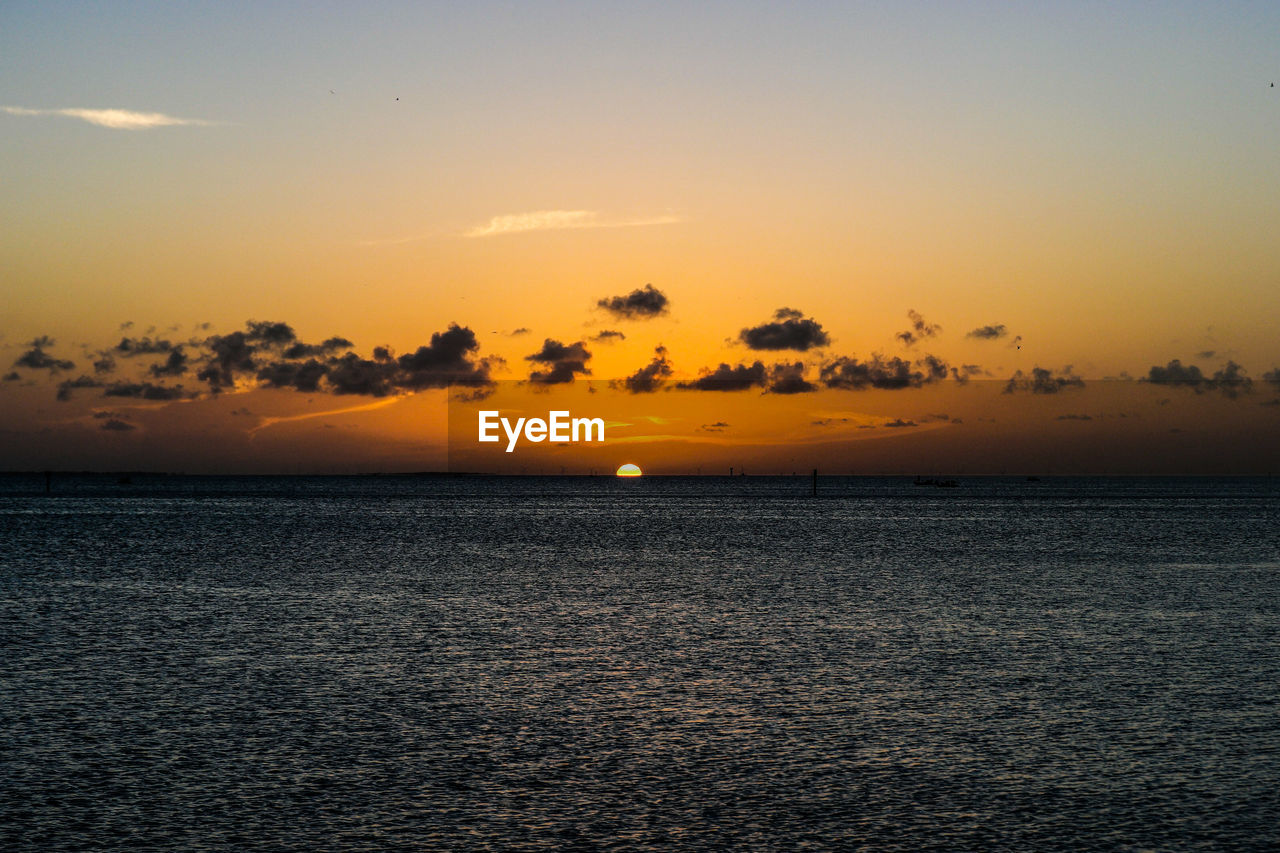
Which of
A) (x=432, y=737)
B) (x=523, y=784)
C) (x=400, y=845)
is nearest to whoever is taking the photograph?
(x=400, y=845)

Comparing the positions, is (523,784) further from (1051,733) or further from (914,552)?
(914,552)

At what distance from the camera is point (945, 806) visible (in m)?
13.0

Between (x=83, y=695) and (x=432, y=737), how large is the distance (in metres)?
7.33

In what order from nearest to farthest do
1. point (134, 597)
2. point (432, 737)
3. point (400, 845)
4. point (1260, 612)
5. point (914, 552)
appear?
1. point (400, 845)
2. point (432, 737)
3. point (1260, 612)
4. point (134, 597)
5. point (914, 552)

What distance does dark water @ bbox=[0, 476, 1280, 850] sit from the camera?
1239 cm

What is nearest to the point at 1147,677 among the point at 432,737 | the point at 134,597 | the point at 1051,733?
the point at 1051,733

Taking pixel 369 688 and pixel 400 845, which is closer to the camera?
pixel 400 845

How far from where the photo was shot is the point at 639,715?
59.2 ft

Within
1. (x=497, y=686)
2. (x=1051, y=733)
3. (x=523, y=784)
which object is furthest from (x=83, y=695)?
(x=1051, y=733)

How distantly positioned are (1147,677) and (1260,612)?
1389cm

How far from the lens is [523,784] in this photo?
550 inches

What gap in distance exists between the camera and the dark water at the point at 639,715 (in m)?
12.4

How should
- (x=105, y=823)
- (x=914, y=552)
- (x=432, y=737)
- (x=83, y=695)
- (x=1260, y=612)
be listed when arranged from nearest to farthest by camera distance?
1. (x=105, y=823)
2. (x=432, y=737)
3. (x=83, y=695)
4. (x=1260, y=612)
5. (x=914, y=552)

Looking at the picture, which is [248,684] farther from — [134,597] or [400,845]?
[134,597]
